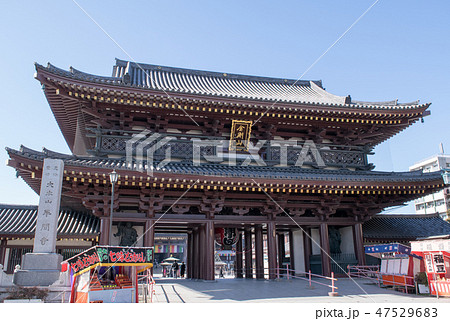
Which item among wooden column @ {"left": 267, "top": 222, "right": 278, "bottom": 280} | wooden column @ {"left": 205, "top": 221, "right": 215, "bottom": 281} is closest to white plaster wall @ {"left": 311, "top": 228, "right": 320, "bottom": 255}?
wooden column @ {"left": 267, "top": 222, "right": 278, "bottom": 280}

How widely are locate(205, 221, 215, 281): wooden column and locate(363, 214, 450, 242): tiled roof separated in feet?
27.4

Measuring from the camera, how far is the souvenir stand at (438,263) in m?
11.0

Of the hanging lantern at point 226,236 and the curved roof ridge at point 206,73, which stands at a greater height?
the curved roof ridge at point 206,73

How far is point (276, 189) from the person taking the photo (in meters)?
14.8

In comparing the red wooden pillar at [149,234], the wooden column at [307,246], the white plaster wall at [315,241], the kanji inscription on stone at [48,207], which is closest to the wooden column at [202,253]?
the red wooden pillar at [149,234]

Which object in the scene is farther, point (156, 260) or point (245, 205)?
point (156, 260)

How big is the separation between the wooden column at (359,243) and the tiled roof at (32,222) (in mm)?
12234

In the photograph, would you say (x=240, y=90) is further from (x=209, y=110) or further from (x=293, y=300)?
(x=293, y=300)

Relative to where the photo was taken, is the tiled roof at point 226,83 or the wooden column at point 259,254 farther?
the tiled roof at point 226,83

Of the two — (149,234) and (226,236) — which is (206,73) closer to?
(226,236)

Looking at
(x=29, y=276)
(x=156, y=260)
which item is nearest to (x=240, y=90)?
(x=29, y=276)

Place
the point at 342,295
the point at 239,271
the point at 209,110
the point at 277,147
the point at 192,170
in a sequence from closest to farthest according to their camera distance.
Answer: the point at 342,295, the point at 192,170, the point at 209,110, the point at 277,147, the point at 239,271

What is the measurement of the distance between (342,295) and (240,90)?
1450cm

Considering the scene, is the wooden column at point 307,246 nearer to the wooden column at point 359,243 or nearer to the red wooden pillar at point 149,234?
the wooden column at point 359,243
